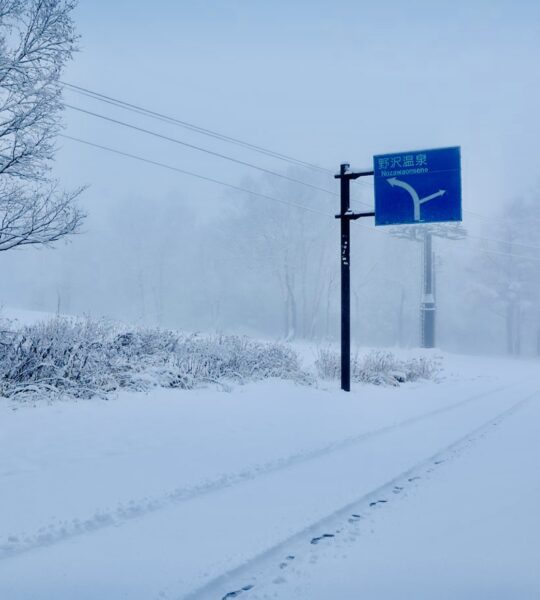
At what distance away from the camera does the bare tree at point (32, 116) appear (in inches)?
380

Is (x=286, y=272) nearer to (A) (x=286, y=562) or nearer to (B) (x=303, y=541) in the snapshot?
(B) (x=303, y=541)

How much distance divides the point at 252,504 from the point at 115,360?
5.65 m

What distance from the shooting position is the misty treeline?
1633 inches

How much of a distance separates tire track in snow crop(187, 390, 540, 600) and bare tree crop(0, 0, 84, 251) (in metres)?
7.03

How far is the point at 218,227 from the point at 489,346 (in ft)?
99.5

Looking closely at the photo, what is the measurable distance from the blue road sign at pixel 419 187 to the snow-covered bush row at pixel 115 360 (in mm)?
4451

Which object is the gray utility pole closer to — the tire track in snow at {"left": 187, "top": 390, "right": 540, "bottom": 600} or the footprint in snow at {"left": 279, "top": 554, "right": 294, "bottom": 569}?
the tire track in snow at {"left": 187, "top": 390, "right": 540, "bottom": 600}

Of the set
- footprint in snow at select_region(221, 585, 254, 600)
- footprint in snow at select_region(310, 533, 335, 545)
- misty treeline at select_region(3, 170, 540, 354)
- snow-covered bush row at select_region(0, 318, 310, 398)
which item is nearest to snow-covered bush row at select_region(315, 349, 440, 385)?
snow-covered bush row at select_region(0, 318, 310, 398)

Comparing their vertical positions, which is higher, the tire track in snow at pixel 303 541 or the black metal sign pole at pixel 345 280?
the black metal sign pole at pixel 345 280

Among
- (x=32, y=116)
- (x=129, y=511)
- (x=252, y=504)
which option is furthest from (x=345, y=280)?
(x=129, y=511)

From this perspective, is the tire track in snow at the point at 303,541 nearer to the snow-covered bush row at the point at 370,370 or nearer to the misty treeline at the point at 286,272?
the snow-covered bush row at the point at 370,370

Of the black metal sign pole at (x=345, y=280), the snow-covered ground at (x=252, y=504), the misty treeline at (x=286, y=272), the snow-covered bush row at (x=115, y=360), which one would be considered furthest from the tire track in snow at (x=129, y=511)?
the misty treeline at (x=286, y=272)

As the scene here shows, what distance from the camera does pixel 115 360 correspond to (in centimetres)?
994

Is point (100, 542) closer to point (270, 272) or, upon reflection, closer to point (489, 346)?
point (270, 272)
